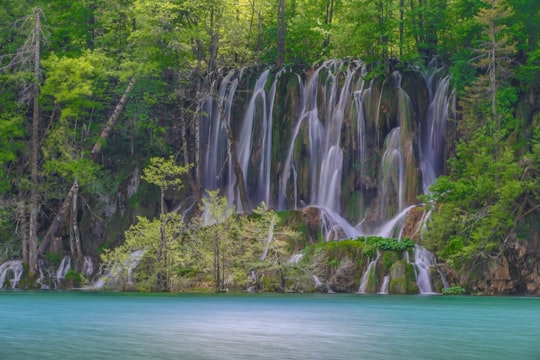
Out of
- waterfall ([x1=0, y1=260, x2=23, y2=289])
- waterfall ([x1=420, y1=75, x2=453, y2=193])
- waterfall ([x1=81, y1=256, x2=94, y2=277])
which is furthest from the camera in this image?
waterfall ([x1=81, y1=256, x2=94, y2=277])

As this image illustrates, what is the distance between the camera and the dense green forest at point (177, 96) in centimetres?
3288

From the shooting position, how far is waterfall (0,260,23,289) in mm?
39625

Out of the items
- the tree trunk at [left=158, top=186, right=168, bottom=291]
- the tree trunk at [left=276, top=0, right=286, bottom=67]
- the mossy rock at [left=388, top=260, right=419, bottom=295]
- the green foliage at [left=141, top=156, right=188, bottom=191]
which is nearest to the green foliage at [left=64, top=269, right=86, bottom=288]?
the green foliage at [left=141, top=156, right=188, bottom=191]

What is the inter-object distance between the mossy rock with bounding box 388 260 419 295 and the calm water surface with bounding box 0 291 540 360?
31.7 feet

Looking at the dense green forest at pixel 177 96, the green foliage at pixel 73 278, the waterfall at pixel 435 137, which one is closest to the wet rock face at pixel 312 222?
the dense green forest at pixel 177 96

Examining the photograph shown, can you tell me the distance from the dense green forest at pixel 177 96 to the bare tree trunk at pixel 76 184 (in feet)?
0.41

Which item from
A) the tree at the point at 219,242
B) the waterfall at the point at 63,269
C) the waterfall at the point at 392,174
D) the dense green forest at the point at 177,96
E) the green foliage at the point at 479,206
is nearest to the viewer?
the green foliage at the point at 479,206

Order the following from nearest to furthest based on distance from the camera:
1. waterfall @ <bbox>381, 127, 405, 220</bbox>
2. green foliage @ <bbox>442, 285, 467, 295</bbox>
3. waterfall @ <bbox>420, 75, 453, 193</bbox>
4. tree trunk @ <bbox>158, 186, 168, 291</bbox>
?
green foliage @ <bbox>442, 285, 467, 295</bbox> < tree trunk @ <bbox>158, 186, 168, 291</bbox> < waterfall @ <bbox>381, 127, 405, 220</bbox> < waterfall @ <bbox>420, 75, 453, 193</bbox>

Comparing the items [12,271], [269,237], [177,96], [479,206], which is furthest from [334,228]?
[12,271]

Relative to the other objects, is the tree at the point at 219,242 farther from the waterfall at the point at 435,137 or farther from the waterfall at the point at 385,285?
the waterfall at the point at 435,137

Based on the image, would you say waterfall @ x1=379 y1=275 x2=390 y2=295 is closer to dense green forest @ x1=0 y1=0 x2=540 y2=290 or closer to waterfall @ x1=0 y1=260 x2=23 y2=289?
dense green forest @ x1=0 y1=0 x2=540 y2=290

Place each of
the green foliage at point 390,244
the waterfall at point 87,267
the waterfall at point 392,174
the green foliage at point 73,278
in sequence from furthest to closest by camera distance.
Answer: the waterfall at point 87,267 < the green foliage at point 73,278 < the waterfall at point 392,174 < the green foliage at point 390,244

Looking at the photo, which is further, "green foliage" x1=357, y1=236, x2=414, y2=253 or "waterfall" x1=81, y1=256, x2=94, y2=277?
"waterfall" x1=81, y1=256, x2=94, y2=277

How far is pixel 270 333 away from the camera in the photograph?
12.7 metres
